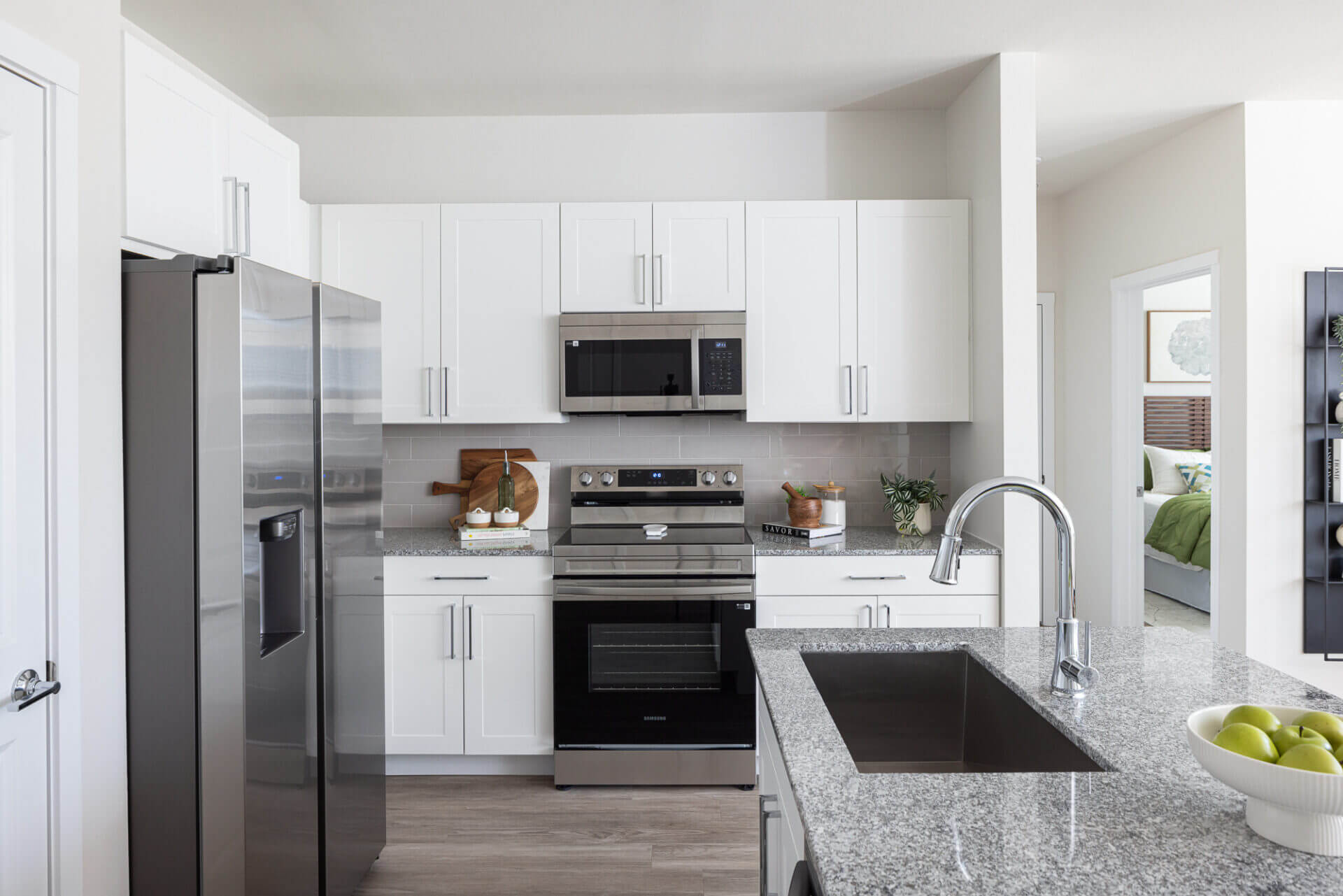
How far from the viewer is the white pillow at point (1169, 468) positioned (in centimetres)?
624

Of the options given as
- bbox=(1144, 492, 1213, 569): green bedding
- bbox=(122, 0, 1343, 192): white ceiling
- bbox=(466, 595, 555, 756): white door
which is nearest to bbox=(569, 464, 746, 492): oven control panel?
bbox=(466, 595, 555, 756): white door

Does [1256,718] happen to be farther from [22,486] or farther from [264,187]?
[264,187]

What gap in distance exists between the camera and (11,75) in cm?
152

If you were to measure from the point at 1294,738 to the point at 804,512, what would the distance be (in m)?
2.42

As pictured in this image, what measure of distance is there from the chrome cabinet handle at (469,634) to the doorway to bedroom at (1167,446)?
10.3 ft

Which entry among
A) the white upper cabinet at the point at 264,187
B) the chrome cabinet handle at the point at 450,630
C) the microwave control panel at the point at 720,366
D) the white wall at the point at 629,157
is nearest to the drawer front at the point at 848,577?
the microwave control panel at the point at 720,366

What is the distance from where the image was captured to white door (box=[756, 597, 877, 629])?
3145mm

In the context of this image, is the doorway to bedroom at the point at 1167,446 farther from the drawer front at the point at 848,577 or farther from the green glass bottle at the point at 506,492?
the green glass bottle at the point at 506,492

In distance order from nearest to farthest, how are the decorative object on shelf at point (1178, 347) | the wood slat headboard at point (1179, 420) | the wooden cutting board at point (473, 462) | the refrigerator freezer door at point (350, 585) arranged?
1. the refrigerator freezer door at point (350, 585)
2. the wooden cutting board at point (473, 462)
3. the decorative object on shelf at point (1178, 347)
4. the wood slat headboard at point (1179, 420)

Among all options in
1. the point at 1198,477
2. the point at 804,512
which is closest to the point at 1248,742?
the point at 804,512

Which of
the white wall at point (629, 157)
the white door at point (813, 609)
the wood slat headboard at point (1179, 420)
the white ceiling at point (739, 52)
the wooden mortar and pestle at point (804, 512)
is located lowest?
the white door at point (813, 609)

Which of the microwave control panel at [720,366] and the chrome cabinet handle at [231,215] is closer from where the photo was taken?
the chrome cabinet handle at [231,215]

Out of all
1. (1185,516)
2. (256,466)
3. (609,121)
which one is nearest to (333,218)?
(609,121)

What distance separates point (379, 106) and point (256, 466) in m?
2.27
